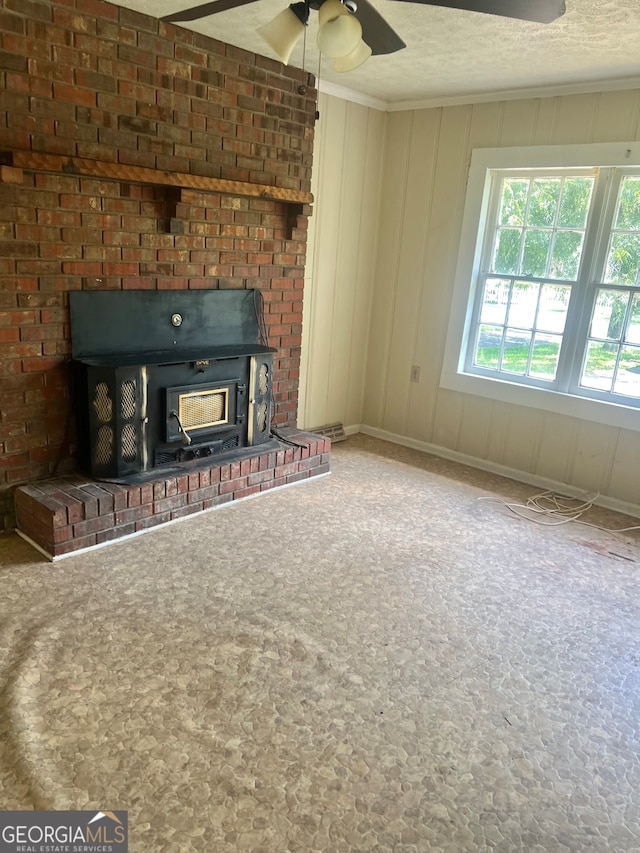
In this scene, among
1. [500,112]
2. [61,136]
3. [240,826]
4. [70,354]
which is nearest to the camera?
[240,826]

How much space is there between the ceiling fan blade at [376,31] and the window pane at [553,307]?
6.85ft

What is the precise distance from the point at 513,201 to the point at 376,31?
2165 mm

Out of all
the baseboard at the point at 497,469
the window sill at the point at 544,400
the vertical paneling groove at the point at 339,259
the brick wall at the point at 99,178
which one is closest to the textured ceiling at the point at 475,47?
the brick wall at the point at 99,178

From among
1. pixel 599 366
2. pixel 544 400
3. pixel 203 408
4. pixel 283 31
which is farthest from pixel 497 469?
pixel 283 31

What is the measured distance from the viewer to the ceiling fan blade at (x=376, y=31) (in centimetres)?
201

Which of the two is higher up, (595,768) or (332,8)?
(332,8)

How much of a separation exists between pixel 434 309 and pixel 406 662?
2.89 m

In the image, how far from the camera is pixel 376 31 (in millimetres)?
2152

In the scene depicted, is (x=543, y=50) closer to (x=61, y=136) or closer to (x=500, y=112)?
(x=500, y=112)

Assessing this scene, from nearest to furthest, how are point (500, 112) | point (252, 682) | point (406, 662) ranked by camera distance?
1. point (252, 682)
2. point (406, 662)
3. point (500, 112)

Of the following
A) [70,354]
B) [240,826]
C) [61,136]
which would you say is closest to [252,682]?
[240,826]

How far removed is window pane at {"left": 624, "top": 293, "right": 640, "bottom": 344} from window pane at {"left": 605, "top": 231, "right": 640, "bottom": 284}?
4.5 inches

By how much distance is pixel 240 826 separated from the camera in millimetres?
1545

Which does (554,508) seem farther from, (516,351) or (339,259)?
(339,259)
